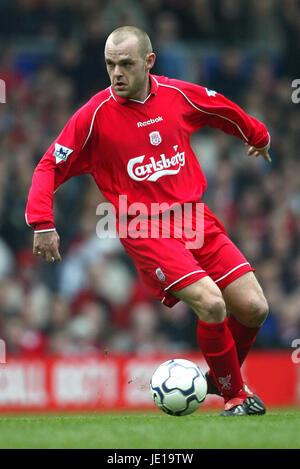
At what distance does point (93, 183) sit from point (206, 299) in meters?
6.77

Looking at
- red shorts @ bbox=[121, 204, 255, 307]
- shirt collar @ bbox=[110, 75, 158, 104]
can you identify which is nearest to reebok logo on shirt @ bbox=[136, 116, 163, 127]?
shirt collar @ bbox=[110, 75, 158, 104]

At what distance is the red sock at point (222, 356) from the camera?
614 centimetres

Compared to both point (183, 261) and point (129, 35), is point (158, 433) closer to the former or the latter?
point (183, 261)

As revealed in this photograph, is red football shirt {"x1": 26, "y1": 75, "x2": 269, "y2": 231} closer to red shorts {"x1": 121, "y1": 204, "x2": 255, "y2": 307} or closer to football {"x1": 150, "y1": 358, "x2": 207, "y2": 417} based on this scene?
red shorts {"x1": 121, "y1": 204, "x2": 255, "y2": 307}

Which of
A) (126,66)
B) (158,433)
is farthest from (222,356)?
(126,66)

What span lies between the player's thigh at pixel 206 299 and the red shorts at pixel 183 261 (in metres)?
0.04

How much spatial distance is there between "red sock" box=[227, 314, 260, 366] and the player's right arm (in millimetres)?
1378

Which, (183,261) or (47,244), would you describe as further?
(183,261)

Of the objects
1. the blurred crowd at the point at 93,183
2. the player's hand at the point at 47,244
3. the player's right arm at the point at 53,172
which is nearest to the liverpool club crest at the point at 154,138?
the player's right arm at the point at 53,172

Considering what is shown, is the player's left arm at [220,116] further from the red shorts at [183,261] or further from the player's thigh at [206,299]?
the player's thigh at [206,299]

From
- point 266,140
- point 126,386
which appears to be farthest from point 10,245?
point 266,140

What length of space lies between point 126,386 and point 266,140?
497cm

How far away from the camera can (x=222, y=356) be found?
20.4 feet

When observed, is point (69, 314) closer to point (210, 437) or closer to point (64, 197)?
point (64, 197)
